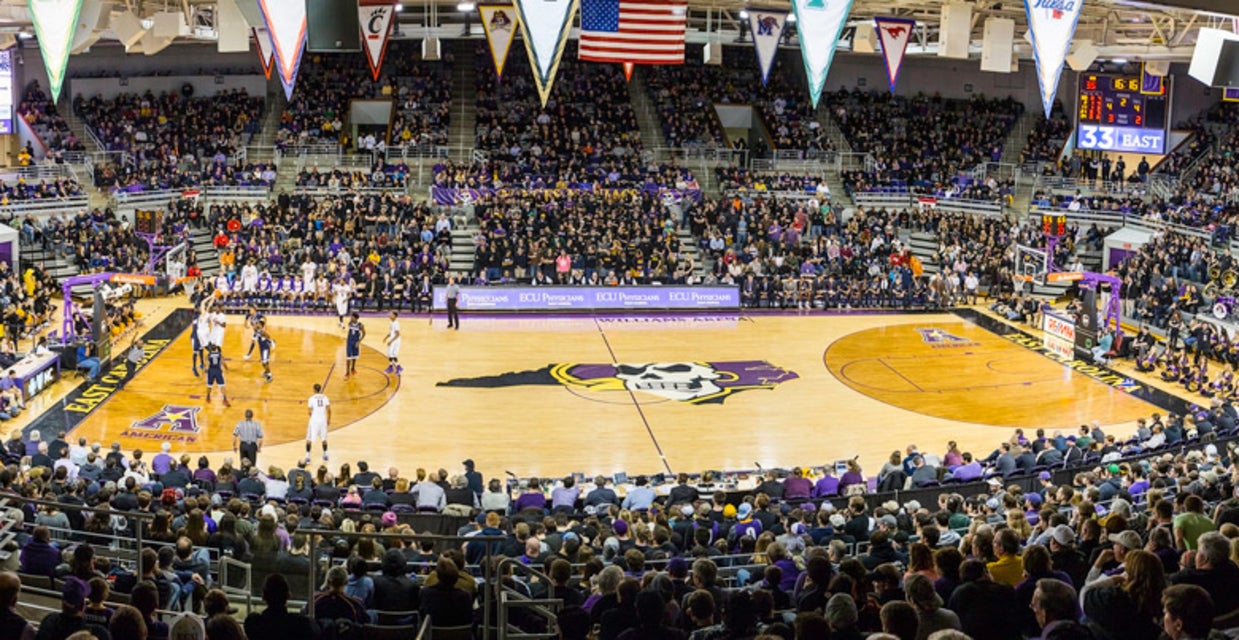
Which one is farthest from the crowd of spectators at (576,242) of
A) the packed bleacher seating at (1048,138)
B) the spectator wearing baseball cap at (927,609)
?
the spectator wearing baseball cap at (927,609)

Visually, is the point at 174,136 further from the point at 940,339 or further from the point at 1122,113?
the point at 1122,113

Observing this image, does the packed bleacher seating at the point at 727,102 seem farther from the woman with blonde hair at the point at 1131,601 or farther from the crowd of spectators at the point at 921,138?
the woman with blonde hair at the point at 1131,601

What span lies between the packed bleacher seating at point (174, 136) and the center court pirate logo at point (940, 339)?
21.7m

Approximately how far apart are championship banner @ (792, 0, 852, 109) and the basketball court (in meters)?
6.67

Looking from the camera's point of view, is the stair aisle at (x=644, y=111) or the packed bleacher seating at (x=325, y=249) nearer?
the packed bleacher seating at (x=325, y=249)

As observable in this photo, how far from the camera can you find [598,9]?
29.4 m

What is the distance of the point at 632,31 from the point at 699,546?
64.8 ft

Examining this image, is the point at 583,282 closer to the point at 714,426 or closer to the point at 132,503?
the point at 714,426

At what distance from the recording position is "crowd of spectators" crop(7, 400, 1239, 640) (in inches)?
278

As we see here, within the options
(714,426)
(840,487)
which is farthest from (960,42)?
(840,487)

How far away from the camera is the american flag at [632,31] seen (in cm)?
2956

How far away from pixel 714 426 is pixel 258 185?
73.8 ft

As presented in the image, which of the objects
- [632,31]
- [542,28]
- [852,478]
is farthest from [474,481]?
[632,31]

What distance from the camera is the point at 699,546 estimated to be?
43.5 feet
